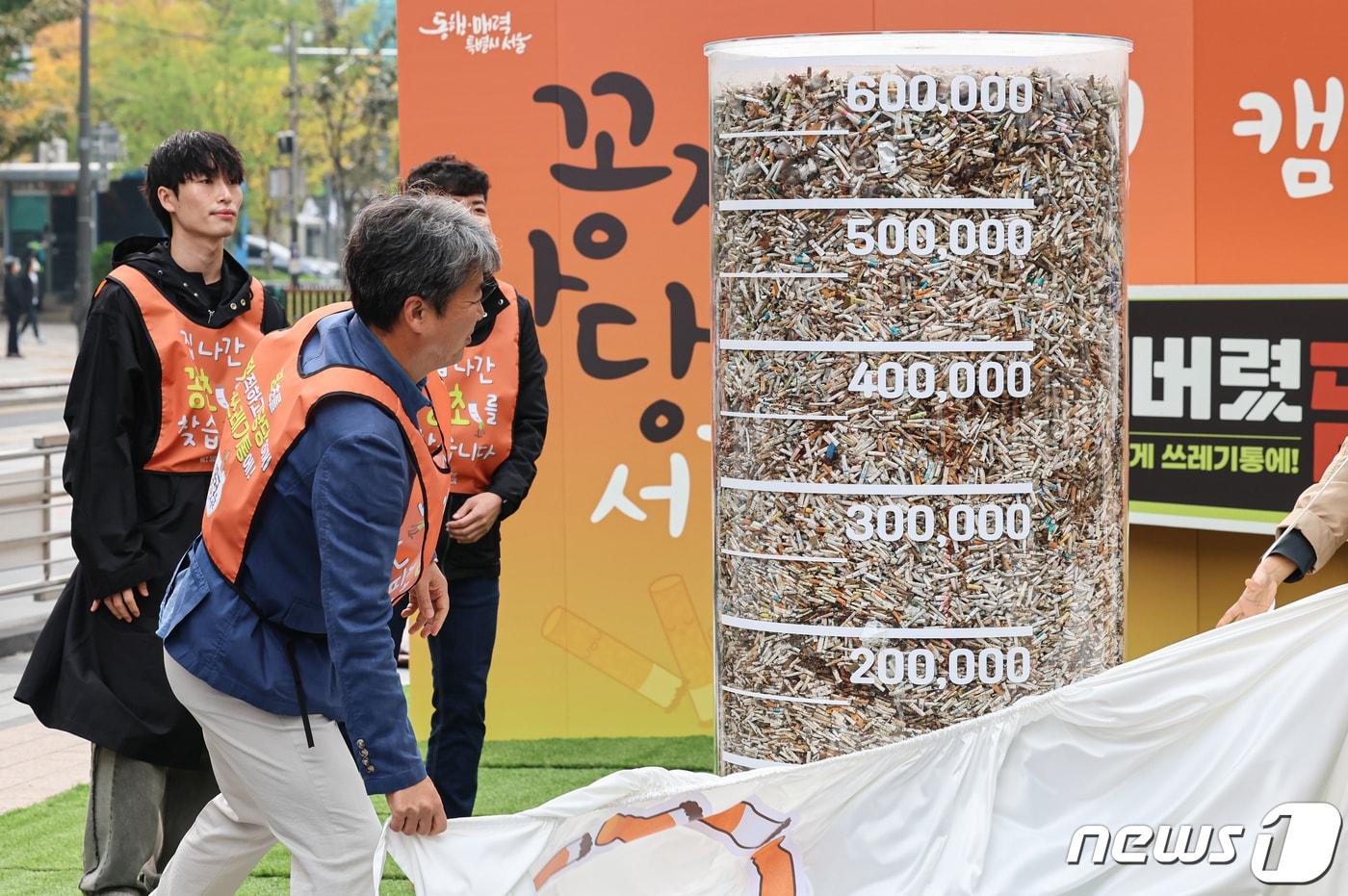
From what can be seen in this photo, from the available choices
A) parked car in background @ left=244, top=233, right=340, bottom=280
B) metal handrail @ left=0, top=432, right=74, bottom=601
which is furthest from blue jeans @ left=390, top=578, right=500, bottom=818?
parked car in background @ left=244, top=233, right=340, bottom=280

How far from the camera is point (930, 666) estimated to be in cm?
341

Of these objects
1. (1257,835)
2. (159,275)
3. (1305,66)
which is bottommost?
(1257,835)

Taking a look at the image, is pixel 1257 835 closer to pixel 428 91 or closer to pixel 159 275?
pixel 159 275

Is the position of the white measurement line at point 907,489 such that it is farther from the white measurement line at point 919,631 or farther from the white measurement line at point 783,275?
the white measurement line at point 783,275

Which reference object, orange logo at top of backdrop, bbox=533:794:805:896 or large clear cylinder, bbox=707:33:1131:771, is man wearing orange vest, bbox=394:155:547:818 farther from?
orange logo at top of backdrop, bbox=533:794:805:896

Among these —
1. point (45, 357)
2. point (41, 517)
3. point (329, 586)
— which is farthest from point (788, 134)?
point (45, 357)

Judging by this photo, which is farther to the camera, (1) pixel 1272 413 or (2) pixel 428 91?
(2) pixel 428 91

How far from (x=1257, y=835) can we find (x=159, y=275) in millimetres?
3000

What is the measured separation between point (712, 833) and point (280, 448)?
1.02 meters

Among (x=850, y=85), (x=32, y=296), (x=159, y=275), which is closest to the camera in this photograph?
(x=850, y=85)

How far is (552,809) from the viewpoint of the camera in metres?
3.29

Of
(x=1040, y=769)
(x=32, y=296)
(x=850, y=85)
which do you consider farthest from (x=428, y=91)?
(x=32, y=296)

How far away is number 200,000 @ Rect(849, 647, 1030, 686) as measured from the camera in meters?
3.41

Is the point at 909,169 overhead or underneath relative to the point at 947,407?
overhead
